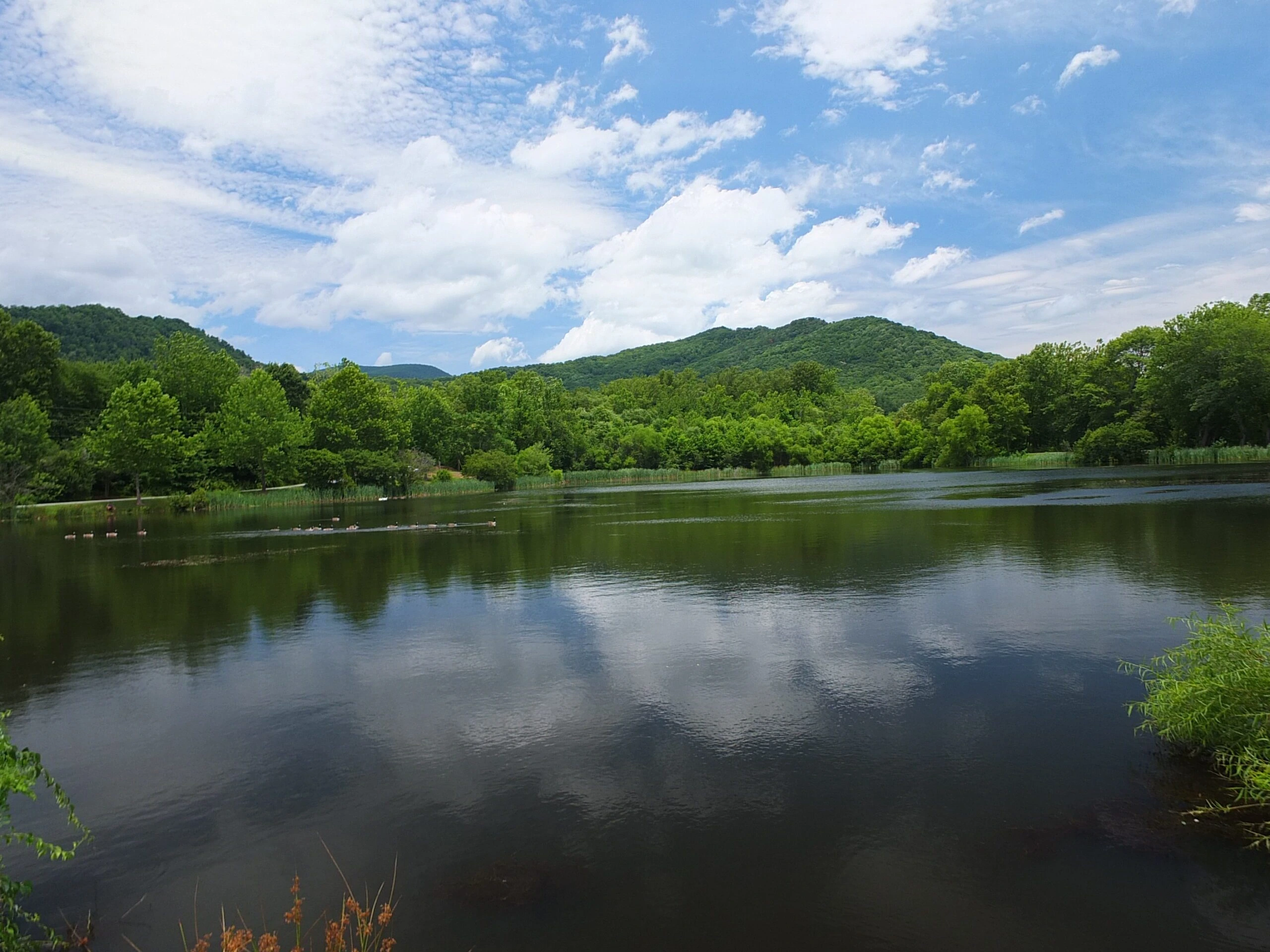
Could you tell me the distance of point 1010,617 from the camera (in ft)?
46.9

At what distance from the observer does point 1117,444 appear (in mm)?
74875

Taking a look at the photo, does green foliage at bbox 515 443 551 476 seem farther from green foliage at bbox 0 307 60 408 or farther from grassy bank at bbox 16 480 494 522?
green foliage at bbox 0 307 60 408

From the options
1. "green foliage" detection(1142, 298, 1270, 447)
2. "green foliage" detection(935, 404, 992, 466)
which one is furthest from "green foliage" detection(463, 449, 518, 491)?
"green foliage" detection(1142, 298, 1270, 447)

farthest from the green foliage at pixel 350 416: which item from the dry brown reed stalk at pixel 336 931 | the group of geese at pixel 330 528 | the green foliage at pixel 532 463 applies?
the dry brown reed stalk at pixel 336 931

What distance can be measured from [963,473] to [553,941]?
258 feet

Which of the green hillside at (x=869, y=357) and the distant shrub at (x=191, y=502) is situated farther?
the green hillside at (x=869, y=357)

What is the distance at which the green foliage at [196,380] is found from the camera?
70688 millimetres

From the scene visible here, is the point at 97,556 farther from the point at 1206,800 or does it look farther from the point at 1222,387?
the point at 1222,387

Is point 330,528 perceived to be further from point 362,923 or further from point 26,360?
point 26,360

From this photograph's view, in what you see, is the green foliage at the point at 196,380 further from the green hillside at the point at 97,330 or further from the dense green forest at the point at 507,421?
the green hillside at the point at 97,330

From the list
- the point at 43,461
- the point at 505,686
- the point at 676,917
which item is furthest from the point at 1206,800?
the point at 43,461

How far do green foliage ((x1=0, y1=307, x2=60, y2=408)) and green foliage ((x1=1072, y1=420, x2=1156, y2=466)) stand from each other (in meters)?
97.1

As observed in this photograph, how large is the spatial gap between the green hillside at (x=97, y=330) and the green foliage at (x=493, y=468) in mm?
56377

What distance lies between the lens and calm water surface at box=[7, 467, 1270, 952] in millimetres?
5934
